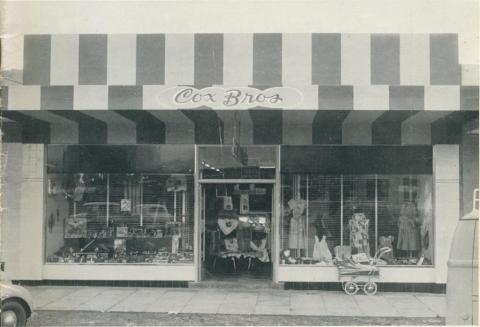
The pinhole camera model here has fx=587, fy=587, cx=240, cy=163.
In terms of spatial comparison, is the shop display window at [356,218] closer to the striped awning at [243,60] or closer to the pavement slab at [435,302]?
the pavement slab at [435,302]

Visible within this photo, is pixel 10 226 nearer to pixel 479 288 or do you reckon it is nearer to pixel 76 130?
pixel 76 130

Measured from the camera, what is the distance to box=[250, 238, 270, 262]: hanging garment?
13.6 meters

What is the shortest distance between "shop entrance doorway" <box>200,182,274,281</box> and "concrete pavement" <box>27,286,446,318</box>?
3.58ft

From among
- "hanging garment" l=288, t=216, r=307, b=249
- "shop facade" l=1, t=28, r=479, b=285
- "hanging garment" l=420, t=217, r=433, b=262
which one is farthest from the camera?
"hanging garment" l=288, t=216, r=307, b=249

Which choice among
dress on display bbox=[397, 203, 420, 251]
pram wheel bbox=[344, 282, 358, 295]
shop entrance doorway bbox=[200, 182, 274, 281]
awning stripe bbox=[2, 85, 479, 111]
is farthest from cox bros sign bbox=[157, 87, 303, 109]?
pram wheel bbox=[344, 282, 358, 295]

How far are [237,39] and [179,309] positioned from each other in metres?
5.68

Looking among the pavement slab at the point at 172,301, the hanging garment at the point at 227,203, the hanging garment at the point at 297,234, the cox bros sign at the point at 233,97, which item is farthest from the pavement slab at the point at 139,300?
the cox bros sign at the point at 233,97

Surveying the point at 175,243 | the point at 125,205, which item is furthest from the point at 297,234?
the point at 125,205

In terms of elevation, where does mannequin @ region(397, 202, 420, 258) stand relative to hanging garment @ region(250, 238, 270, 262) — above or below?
above

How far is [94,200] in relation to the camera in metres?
13.3

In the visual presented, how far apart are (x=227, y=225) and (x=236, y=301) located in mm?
2700

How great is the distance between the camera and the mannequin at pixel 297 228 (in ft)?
42.5

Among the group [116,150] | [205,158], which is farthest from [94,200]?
[205,158]

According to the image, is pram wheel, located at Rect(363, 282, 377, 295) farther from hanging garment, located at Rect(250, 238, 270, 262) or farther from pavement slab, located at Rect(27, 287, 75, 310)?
pavement slab, located at Rect(27, 287, 75, 310)
